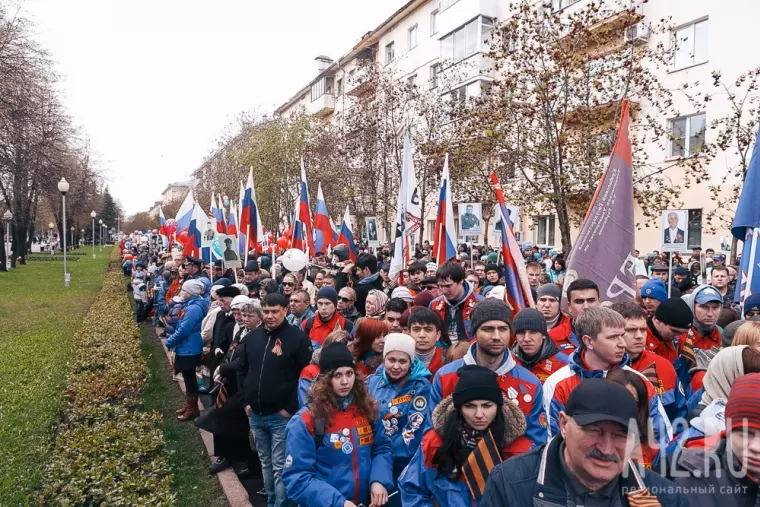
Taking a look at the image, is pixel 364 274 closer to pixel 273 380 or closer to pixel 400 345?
pixel 273 380

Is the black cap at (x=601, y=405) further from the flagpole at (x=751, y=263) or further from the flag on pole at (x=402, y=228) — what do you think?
the flag on pole at (x=402, y=228)

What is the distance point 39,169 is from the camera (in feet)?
84.7

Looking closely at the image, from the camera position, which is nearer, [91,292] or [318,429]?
[318,429]

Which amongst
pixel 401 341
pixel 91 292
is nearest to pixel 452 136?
pixel 91 292

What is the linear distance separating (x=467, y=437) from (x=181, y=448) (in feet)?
16.2

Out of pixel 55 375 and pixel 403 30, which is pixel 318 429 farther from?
pixel 403 30

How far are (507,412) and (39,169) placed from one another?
28.5 metres

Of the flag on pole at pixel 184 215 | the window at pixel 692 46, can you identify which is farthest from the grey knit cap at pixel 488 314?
the window at pixel 692 46

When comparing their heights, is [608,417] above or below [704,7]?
below

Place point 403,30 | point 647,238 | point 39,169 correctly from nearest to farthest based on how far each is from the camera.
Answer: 1. point 647,238
2. point 39,169
3. point 403,30

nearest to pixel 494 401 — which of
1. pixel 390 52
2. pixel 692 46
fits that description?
pixel 692 46

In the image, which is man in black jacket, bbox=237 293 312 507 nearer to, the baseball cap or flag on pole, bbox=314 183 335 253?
the baseball cap

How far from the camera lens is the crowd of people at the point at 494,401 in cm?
189

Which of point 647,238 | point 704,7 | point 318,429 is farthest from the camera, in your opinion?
point 647,238
